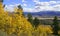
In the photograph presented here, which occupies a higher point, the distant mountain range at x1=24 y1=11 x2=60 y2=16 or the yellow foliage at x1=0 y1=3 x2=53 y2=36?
the distant mountain range at x1=24 y1=11 x2=60 y2=16

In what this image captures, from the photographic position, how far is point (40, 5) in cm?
477

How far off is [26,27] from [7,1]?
44 centimetres

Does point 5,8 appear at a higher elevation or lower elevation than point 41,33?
higher

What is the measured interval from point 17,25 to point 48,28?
0.42 metres

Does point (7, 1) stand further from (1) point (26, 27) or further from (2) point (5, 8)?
(1) point (26, 27)

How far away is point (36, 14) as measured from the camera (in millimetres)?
4742

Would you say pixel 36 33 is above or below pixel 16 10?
below

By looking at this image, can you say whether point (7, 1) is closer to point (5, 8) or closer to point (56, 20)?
point (5, 8)

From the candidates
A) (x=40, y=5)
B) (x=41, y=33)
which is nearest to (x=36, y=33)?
(x=41, y=33)

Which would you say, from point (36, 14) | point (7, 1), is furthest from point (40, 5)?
point (7, 1)

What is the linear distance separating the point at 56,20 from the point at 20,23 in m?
0.49

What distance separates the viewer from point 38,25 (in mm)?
4738

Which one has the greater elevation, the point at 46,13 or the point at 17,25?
the point at 46,13

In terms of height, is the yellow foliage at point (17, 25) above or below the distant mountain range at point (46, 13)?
below
